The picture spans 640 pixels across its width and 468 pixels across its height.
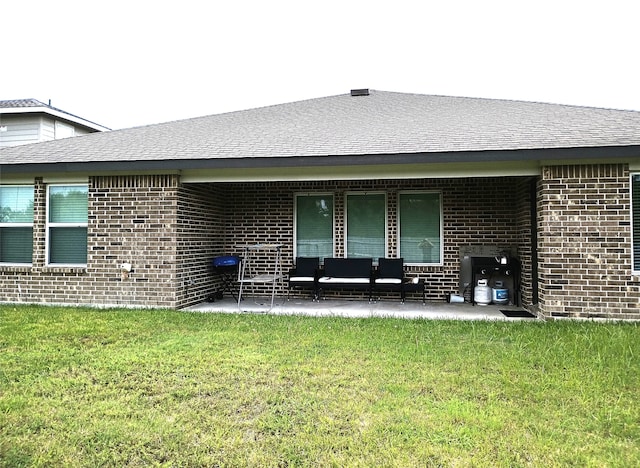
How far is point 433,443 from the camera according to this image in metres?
2.88

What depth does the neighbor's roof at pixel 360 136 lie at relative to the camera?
6963 millimetres

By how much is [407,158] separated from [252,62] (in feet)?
69.5

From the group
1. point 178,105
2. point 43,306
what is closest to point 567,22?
point 43,306

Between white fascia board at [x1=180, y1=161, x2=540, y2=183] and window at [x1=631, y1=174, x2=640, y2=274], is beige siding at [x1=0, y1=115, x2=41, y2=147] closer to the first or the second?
white fascia board at [x1=180, y1=161, x2=540, y2=183]

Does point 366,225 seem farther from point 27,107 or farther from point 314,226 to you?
point 27,107

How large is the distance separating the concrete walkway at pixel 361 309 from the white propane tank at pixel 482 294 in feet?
0.64

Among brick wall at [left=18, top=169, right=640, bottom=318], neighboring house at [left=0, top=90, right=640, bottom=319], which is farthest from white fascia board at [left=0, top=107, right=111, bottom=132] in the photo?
brick wall at [left=18, top=169, right=640, bottom=318]

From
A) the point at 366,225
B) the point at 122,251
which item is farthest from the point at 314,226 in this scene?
the point at 122,251

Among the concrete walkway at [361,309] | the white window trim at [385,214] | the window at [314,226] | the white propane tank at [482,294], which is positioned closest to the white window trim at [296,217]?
the window at [314,226]

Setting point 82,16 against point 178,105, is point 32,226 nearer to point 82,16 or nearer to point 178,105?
point 82,16

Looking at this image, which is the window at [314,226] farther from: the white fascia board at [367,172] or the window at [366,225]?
the white fascia board at [367,172]

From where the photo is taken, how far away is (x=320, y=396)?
3.68m

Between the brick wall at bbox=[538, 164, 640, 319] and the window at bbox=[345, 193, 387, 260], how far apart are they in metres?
3.34

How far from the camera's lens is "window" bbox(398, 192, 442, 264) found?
30.6 ft
